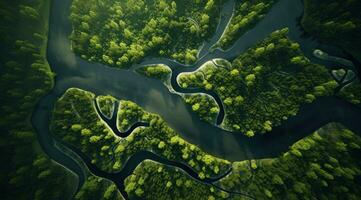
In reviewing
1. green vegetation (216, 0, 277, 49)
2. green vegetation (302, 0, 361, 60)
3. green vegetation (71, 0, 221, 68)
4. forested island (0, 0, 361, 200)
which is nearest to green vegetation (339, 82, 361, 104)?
forested island (0, 0, 361, 200)

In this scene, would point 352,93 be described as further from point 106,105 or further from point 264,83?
point 106,105

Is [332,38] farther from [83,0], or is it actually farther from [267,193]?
[83,0]

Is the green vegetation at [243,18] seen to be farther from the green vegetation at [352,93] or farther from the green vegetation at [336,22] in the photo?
the green vegetation at [352,93]

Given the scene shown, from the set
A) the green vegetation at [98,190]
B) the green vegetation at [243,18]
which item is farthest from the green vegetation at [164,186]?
the green vegetation at [243,18]

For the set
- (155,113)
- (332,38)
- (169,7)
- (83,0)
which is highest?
(332,38)

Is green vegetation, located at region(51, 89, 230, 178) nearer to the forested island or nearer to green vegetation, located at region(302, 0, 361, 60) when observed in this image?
the forested island

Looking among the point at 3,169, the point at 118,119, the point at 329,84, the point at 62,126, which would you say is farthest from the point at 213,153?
the point at 3,169

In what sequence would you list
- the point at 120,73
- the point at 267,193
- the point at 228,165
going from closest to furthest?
1. the point at 267,193
2. the point at 228,165
3. the point at 120,73
